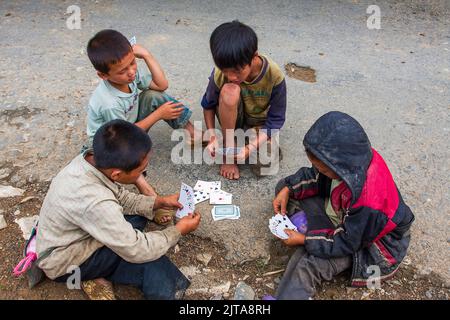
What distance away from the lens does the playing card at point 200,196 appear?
2580 millimetres

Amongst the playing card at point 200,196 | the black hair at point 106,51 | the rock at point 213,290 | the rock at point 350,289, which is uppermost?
the black hair at point 106,51

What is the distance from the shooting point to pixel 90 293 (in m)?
1.97

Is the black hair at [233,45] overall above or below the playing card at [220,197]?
above

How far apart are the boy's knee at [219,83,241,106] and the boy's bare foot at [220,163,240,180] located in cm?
47

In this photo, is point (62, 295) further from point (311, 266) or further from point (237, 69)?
point (237, 69)

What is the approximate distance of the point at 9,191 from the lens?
2.61 m

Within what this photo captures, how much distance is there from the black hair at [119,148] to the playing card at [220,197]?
853 mm

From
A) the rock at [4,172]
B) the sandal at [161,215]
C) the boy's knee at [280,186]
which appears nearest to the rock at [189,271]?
the sandal at [161,215]

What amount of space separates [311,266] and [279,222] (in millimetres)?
378

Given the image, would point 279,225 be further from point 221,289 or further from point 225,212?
point 221,289

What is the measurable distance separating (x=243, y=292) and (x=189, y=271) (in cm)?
33

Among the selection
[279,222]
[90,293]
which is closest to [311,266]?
[279,222]

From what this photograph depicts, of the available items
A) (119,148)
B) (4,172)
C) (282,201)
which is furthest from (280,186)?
(4,172)

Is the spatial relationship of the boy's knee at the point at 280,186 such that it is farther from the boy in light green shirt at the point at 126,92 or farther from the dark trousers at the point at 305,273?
the boy in light green shirt at the point at 126,92
